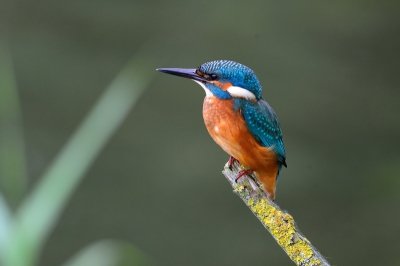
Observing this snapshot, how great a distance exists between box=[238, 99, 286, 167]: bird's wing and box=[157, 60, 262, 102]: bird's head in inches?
1.4

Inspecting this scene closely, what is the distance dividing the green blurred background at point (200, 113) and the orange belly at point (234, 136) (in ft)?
7.31

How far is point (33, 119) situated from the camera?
4.62 meters

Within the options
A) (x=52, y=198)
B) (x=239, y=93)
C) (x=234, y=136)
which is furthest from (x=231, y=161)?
(x=52, y=198)

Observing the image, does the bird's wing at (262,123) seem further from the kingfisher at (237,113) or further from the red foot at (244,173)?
the red foot at (244,173)

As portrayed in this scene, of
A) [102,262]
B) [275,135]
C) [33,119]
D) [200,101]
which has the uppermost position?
[200,101]

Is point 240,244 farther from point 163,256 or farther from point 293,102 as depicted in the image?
point 293,102

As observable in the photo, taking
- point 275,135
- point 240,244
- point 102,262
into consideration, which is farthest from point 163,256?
point 102,262

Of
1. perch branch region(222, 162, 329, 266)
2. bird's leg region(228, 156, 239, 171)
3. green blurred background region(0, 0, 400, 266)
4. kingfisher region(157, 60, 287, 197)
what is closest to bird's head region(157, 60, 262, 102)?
kingfisher region(157, 60, 287, 197)

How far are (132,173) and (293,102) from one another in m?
1.34

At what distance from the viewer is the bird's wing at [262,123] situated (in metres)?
2.31

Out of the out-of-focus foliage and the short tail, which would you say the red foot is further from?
the out-of-focus foliage

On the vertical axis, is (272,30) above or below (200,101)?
above

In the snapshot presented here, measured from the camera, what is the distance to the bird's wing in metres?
2.31

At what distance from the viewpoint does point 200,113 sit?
462 cm
